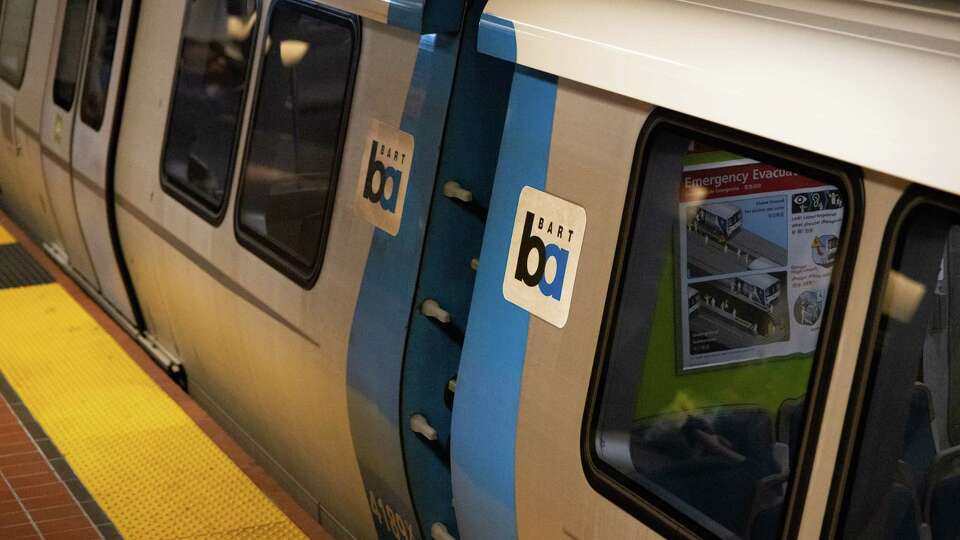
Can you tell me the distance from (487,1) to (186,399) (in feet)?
8.94

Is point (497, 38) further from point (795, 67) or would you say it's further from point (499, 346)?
point (795, 67)

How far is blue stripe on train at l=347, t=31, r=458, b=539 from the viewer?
3367 mm

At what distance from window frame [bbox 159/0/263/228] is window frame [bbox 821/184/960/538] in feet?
9.47

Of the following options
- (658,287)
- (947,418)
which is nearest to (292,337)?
(658,287)

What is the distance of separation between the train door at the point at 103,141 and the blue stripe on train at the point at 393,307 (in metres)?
2.68

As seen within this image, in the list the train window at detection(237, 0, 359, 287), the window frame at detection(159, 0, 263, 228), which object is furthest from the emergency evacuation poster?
the window frame at detection(159, 0, 263, 228)

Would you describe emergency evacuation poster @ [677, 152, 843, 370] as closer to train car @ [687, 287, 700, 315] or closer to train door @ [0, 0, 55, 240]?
train car @ [687, 287, 700, 315]

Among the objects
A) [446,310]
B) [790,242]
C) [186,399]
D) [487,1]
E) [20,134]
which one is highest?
[487,1]

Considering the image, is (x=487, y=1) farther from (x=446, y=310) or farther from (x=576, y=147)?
(x=446, y=310)

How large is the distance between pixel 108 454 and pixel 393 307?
5.49ft

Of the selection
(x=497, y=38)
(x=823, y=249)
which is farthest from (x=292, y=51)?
(x=823, y=249)

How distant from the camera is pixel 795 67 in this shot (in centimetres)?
217

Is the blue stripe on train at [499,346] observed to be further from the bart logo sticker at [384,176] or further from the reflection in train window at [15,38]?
the reflection in train window at [15,38]

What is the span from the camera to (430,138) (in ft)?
11.1
